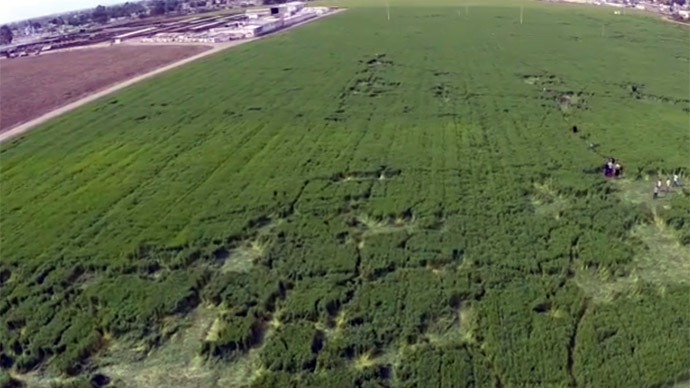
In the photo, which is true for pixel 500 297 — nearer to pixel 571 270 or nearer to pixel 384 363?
pixel 571 270

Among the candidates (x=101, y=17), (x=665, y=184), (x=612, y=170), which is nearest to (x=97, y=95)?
(x=612, y=170)

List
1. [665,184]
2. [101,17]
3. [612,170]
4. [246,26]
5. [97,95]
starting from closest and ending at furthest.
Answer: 1. [665,184]
2. [612,170]
3. [97,95]
4. [246,26]
5. [101,17]

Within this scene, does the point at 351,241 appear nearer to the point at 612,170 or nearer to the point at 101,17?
the point at 612,170

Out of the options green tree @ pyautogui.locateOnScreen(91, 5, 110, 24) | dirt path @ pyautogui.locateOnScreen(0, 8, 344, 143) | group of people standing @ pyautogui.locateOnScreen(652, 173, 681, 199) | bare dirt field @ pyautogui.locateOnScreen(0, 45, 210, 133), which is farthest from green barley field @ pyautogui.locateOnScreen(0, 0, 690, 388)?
green tree @ pyautogui.locateOnScreen(91, 5, 110, 24)

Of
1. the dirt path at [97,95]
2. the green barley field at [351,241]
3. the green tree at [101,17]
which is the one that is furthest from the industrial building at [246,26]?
the green barley field at [351,241]

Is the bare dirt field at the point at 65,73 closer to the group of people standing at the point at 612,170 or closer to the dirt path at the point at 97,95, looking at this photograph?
the dirt path at the point at 97,95

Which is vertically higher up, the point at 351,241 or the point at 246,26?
the point at 246,26
